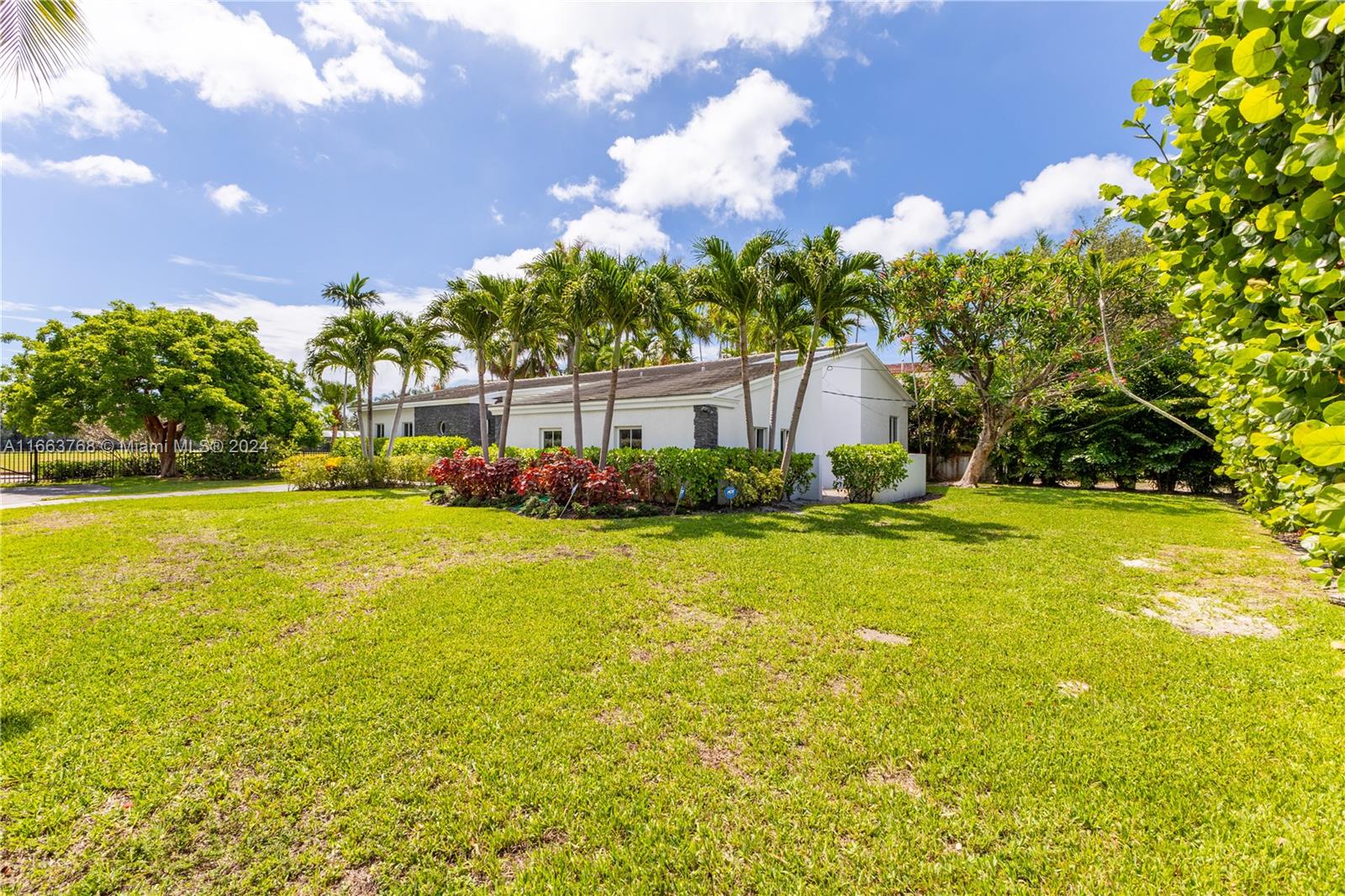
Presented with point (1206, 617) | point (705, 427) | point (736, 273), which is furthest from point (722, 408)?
point (1206, 617)

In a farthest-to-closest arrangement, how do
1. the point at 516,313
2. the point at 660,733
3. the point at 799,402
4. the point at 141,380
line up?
the point at 141,380 → the point at 516,313 → the point at 799,402 → the point at 660,733

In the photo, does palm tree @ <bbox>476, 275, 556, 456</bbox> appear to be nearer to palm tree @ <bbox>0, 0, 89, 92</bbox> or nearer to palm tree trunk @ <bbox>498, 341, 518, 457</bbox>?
palm tree trunk @ <bbox>498, 341, 518, 457</bbox>

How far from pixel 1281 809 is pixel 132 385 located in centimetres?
3023

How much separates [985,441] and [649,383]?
13185 mm

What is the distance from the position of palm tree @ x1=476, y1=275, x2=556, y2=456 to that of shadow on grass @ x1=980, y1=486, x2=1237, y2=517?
596 inches

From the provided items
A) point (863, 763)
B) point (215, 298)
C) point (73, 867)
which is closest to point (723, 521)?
point (863, 763)

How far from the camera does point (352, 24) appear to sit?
8.55m

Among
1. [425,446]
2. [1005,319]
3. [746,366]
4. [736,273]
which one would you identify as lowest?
[425,446]

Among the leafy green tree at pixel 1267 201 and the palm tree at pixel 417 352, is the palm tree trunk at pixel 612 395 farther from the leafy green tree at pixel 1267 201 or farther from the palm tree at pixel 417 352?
the leafy green tree at pixel 1267 201

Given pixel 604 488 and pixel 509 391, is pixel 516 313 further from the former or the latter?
pixel 604 488

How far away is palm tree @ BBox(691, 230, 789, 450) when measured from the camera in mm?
12828

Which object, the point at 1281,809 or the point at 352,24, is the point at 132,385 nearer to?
the point at 352,24

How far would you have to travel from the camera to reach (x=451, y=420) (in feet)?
87.1

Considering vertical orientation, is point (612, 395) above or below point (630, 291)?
below
